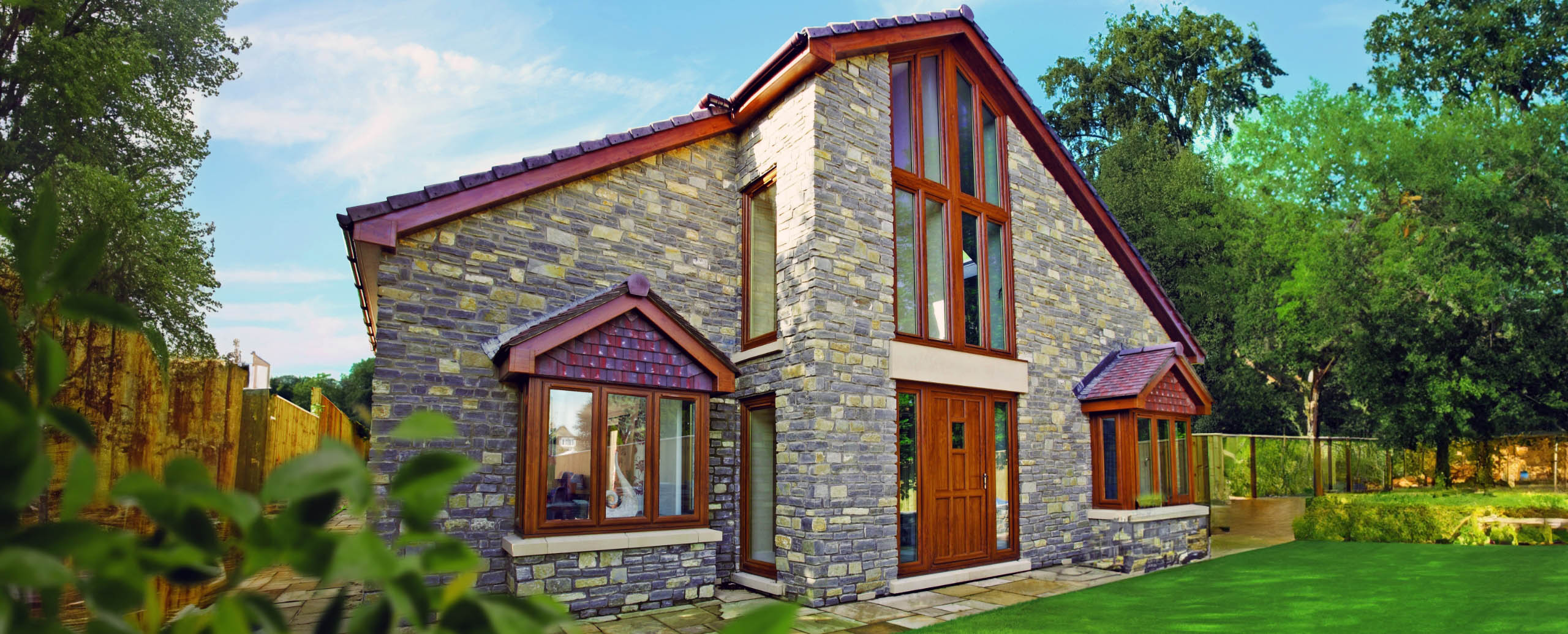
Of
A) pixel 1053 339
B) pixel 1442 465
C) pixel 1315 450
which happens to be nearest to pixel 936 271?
pixel 1053 339

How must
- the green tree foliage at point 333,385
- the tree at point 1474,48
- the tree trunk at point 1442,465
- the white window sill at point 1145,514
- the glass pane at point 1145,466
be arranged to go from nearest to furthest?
the white window sill at point 1145,514 < the glass pane at point 1145,466 < the tree trunk at point 1442,465 < the tree at point 1474,48 < the green tree foliage at point 333,385

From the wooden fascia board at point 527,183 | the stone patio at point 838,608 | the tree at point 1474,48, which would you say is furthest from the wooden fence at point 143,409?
the tree at point 1474,48

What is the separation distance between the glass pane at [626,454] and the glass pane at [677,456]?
0.64 ft

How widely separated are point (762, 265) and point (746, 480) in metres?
2.50

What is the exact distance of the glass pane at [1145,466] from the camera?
11047mm

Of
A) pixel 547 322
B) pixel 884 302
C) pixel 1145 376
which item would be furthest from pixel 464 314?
pixel 1145 376

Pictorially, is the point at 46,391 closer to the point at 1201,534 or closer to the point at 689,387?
the point at 689,387

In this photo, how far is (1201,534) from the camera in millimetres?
11891

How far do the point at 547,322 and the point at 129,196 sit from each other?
11.6 m

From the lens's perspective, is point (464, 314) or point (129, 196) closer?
point (464, 314)

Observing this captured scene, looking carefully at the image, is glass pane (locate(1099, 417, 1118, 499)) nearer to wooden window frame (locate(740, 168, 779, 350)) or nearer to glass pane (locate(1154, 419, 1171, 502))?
glass pane (locate(1154, 419, 1171, 502))

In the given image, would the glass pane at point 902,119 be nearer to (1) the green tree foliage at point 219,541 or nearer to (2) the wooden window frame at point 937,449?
(2) the wooden window frame at point 937,449

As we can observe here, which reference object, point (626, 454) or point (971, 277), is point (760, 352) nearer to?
point (626, 454)

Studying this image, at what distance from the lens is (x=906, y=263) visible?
9727 mm
